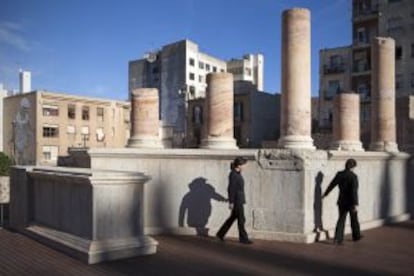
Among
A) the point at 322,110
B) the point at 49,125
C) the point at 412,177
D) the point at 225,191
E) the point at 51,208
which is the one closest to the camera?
the point at 51,208

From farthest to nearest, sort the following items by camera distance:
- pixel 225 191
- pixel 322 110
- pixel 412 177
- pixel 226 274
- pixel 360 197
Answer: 1. pixel 322 110
2. pixel 412 177
3. pixel 360 197
4. pixel 225 191
5. pixel 226 274

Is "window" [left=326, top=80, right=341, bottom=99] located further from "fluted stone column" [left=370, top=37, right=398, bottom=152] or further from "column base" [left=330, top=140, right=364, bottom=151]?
"fluted stone column" [left=370, top=37, right=398, bottom=152]

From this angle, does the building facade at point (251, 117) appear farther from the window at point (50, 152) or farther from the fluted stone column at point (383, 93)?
the fluted stone column at point (383, 93)

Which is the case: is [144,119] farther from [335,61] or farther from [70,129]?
[70,129]

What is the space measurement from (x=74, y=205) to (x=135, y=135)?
4.15 m

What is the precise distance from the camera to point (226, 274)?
→ 24.1 feet

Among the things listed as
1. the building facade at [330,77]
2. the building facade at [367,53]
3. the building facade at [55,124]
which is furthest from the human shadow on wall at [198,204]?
the building facade at [55,124]

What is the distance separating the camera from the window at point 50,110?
64375mm

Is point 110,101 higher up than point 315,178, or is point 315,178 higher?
point 110,101

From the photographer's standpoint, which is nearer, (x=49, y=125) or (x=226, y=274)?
(x=226, y=274)

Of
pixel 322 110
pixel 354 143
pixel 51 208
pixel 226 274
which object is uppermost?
pixel 322 110

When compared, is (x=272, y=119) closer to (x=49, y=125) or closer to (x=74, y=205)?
(x=49, y=125)

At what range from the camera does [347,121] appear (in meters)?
15.5

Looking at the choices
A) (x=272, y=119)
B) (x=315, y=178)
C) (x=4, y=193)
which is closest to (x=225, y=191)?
(x=315, y=178)
